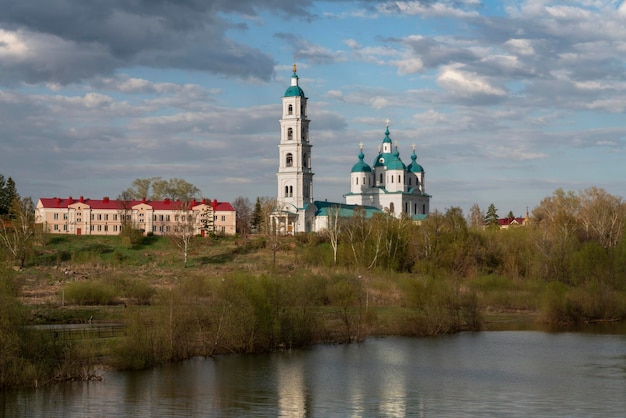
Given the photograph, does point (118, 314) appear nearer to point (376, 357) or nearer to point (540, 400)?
point (376, 357)

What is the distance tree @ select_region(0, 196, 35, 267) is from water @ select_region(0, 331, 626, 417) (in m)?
37.8

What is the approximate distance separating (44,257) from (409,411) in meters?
53.4

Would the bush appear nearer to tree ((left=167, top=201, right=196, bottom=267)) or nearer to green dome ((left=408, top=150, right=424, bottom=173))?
tree ((left=167, top=201, right=196, bottom=267))

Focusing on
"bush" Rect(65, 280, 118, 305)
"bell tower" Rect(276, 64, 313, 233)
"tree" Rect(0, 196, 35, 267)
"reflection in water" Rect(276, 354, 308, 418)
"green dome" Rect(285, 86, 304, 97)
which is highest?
"green dome" Rect(285, 86, 304, 97)

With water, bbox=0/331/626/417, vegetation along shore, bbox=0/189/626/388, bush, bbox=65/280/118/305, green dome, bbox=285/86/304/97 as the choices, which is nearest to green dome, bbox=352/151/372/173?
green dome, bbox=285/86/304/97

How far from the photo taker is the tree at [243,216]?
330ft

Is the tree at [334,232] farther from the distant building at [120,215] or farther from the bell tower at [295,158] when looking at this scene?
the distant building at [120,215]

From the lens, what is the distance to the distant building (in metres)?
94.3

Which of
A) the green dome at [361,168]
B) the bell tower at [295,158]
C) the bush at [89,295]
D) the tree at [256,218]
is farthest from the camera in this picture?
the green dome at [361,168]

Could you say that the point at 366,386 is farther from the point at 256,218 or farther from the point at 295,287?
the point at 256,218

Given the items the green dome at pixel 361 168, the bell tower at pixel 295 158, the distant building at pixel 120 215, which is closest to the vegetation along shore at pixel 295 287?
the distant building at pixel 120 215

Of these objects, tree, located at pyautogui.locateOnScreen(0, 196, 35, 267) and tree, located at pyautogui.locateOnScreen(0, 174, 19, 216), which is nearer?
tree, located at pyautogui.locateOnScreen(0, 196, 35, 267)

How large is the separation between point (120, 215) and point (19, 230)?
18.2 metres

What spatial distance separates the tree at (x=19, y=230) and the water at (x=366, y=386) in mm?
37798
